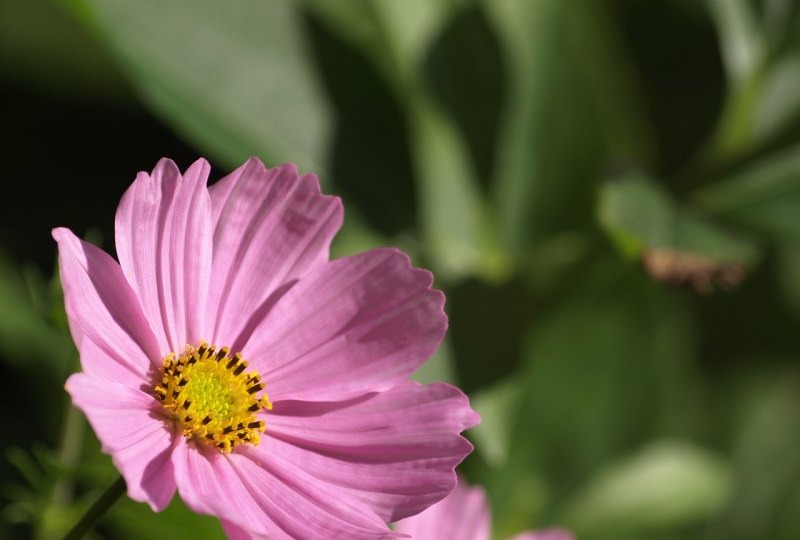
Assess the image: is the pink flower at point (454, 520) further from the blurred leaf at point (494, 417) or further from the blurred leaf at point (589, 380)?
the blurred leaf at point (589, 380)

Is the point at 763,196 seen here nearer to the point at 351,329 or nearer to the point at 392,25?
the point at 392,25

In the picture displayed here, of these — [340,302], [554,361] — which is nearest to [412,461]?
[340,302]

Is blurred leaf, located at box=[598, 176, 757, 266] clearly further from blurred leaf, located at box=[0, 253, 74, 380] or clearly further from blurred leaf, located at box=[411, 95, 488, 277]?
blurred leaf, located at box=[0, 253, 74, 380]

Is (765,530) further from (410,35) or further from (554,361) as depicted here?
(410,35)

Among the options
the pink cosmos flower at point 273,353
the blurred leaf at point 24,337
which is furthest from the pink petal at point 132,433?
the blurred leaf at point 24,337

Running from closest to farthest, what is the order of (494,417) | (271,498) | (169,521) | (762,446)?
(271,498) → (169,521) → (494,417) → (762,446)

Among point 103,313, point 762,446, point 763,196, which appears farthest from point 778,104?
point 103,313
